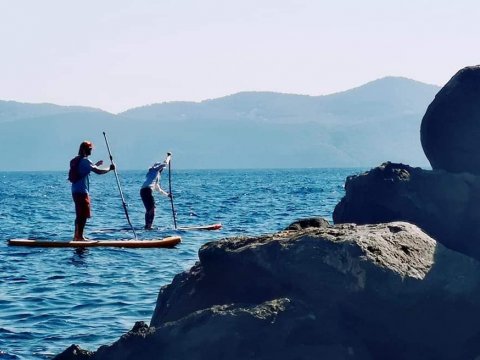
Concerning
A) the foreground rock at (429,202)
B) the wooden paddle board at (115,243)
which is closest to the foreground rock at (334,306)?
the foreground rock at (429,202)

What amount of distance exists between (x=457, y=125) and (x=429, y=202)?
2.56m

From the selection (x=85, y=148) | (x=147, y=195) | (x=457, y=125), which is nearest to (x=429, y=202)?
(x=457, y=125)

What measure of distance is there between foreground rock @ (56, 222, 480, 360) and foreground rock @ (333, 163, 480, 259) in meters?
5.35

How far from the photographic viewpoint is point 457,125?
61.0ft

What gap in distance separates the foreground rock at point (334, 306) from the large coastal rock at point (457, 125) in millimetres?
7527

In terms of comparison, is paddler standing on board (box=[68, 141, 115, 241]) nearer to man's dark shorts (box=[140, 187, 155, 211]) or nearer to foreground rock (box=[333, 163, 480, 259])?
man's dark shorts (box=[140, 187, 155, 211])

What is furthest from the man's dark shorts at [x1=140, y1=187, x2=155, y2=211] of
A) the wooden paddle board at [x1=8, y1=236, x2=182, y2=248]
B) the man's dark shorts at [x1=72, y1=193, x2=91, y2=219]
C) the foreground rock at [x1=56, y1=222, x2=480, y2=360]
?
the foreground rock at [x1=56, y1=222, x2=480, y2=360]

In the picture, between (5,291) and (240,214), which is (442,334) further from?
(240,214)

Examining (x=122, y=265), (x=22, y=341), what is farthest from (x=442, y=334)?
(x=122, y=265)

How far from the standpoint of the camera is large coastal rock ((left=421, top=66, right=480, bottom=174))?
60.2ft

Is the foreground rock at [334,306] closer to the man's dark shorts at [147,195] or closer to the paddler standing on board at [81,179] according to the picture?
the paddler standing on board at [81,179]

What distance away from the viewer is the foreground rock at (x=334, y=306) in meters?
9.90

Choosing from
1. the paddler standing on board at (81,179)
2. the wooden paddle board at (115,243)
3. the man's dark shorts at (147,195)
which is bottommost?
the wooden paddle board at (115,243)

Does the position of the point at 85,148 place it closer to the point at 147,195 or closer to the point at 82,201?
the point at 82,201
